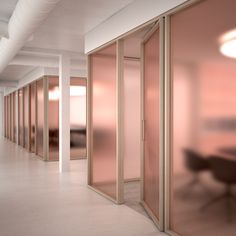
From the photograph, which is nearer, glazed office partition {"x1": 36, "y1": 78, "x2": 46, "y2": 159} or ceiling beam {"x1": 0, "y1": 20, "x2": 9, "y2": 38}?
ceiling beam {"x1": 0, "y1": 20, "x2": 9, "y2": 38}

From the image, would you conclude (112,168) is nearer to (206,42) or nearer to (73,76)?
(206,42)

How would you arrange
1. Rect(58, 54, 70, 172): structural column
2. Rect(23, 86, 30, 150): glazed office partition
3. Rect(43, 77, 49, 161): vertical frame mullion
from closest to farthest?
Rect(58, 54, 70, 172): structural column
Rect(43, 77, 49, 161): vertical frame mullion
Rect(23, 86, 30, 150): glazed office partition

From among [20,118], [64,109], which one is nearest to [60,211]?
[64,109]

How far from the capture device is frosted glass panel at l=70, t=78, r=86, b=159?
11.6 meters

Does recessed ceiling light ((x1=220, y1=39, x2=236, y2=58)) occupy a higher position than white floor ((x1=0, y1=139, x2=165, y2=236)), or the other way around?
recessed ceiling light ((x1=220, y1=39, x2=236, y2=58))

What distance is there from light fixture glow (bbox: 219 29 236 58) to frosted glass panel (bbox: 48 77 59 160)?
29.2ft

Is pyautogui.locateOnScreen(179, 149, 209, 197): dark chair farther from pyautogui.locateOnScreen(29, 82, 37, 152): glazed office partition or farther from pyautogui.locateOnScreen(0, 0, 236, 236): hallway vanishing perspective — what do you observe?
pyautogui.locateOnScreen(29, 82, 37, 152): glazed office partition

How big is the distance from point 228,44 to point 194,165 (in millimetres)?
1495

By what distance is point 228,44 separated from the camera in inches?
132

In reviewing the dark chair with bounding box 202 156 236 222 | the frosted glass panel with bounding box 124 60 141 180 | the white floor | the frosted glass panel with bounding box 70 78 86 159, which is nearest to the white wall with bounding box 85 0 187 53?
the frosted glass panel with bounding box 124 60 141 180

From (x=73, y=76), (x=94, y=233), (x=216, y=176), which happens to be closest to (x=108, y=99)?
(x=94, y=233)

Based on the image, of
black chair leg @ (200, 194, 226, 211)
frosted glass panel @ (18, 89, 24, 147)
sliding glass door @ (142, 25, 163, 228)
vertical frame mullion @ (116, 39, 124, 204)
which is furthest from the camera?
frosted glass panel @ (18, 89, 24, 147)

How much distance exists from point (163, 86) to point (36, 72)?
30.4ft

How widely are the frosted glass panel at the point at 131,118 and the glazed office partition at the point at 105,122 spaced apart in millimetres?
1022
